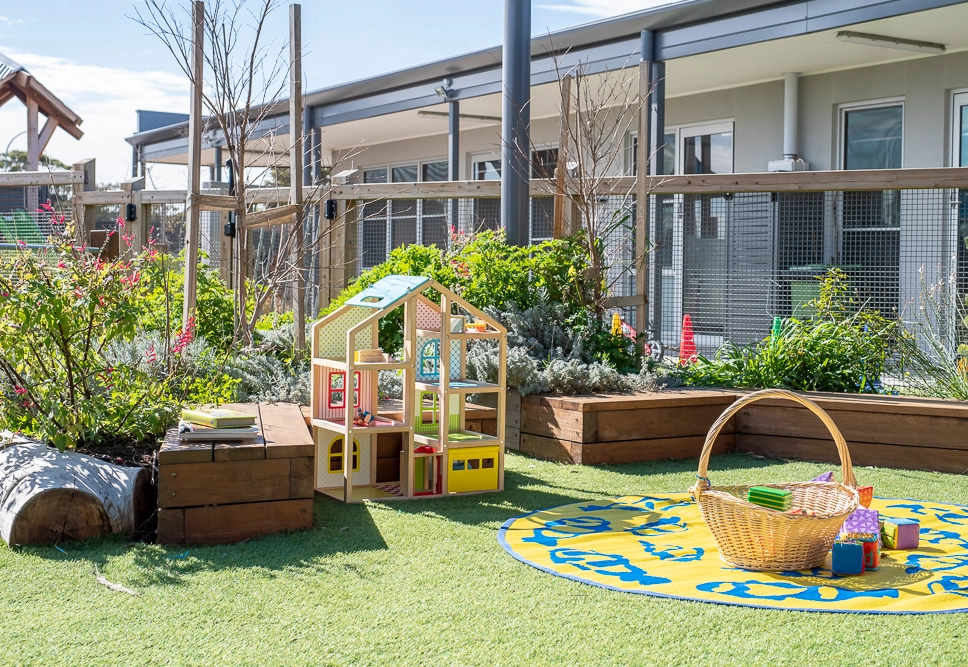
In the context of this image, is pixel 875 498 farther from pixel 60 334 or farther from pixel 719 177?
pixel 60 334

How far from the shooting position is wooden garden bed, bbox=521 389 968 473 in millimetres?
5906

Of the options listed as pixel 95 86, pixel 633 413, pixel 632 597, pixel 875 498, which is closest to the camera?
pixel 632 597

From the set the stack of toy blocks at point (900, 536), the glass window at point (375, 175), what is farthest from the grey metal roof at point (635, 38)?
the stack of toy blocks at point (900, 536)

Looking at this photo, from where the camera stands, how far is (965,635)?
298cm

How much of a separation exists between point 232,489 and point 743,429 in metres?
3.65

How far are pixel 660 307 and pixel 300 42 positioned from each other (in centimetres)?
375

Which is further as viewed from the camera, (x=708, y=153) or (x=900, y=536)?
(x=708, y=153)

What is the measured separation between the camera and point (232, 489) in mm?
4125

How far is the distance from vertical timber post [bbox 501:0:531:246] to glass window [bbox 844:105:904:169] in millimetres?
5518

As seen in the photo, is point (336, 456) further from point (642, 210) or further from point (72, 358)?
point (642, 210)

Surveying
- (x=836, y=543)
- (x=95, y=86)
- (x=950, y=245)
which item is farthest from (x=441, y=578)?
(x=95, y=86)


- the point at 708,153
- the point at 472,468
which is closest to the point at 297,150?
the point at 472,468

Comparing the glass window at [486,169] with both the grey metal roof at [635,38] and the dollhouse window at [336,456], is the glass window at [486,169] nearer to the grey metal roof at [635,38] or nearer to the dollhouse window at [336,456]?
the grey metal roof at [635,38]

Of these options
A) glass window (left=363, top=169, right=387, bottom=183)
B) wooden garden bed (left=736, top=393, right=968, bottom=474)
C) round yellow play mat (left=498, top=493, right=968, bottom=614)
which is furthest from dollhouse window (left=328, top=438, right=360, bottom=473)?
glass window (left=363, top=169, right=387, bottom=183)
